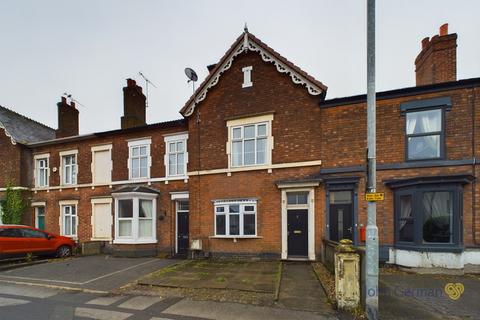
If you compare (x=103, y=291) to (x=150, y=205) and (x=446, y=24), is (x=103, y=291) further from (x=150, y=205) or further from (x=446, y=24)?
(x=446, y=24)

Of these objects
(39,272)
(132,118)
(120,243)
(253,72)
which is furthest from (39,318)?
(132,118)

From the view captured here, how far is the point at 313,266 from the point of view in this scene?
1032 centimetres

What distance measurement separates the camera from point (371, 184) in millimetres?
5910

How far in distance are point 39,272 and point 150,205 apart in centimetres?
539

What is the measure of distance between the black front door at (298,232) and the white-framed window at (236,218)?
1.56m

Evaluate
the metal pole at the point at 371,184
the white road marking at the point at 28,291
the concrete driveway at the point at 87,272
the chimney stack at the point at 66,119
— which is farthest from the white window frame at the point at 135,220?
the metal pole at the point at 371,184

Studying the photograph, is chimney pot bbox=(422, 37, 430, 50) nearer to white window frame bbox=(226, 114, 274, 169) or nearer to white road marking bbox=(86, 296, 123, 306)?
white window frame bbox=(226, 114, 274, 169)

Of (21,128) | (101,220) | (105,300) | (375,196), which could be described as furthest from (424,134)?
(21,128)

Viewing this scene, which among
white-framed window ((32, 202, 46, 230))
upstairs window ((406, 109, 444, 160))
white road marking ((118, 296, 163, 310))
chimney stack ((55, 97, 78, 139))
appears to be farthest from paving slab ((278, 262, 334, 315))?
chimney stack ((55, 97, 78, 139))

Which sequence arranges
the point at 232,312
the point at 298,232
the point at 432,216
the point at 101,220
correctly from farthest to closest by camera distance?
1. the point at 101,220
2. the point at 298,232
3. the point at 432,216
4. the point at 232,312

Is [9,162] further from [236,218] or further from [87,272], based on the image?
[236,218]

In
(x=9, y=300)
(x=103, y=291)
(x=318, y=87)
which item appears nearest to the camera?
(x=9, y=300)

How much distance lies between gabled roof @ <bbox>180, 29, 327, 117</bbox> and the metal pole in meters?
5.46

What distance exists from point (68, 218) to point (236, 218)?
11.7m
